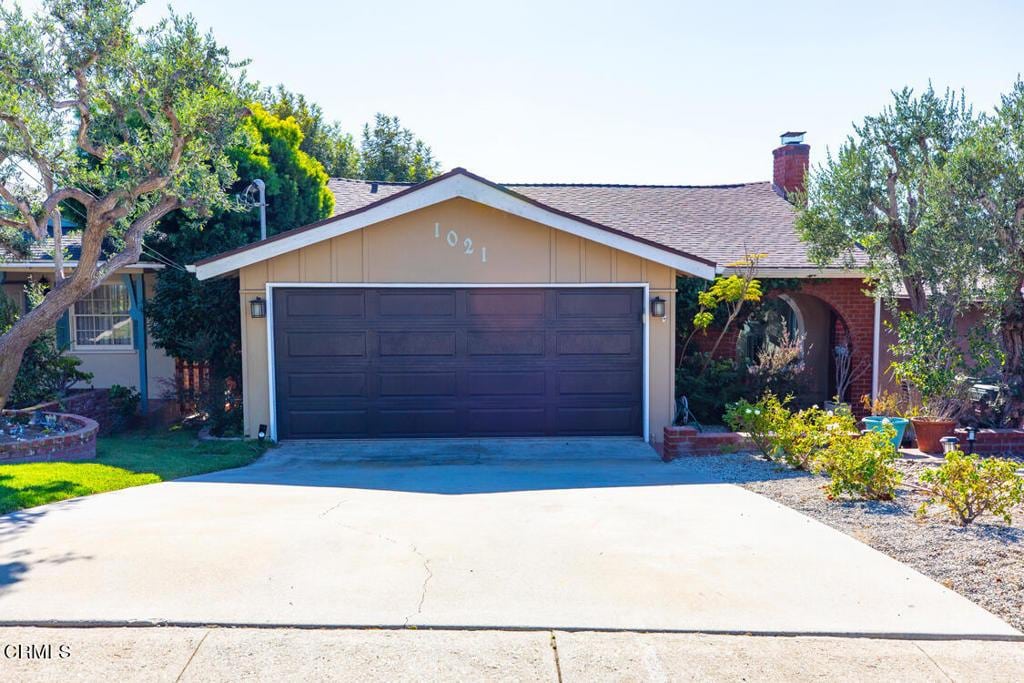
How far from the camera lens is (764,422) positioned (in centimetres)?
954

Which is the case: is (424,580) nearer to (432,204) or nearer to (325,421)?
(325,421)

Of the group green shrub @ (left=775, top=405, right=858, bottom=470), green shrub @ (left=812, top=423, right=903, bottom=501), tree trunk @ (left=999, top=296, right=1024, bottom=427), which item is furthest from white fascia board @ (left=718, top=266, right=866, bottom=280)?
green shrub @ (left=812, top=423, right=903, bottom=501)

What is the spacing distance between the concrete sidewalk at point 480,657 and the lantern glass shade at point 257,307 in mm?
6876

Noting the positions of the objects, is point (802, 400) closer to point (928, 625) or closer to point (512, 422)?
point (512, 422)

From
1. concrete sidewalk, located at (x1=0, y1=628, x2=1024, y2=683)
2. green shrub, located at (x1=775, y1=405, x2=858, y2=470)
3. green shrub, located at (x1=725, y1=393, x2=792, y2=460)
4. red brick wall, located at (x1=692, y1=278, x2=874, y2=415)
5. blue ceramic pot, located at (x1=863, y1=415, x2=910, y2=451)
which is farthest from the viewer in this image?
red brick wall, located at (x1=692, y1=278, x2=874, y2=415)

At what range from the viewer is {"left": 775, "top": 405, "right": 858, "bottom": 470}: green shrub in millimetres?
8414

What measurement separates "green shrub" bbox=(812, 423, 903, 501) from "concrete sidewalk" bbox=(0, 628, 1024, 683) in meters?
2.92

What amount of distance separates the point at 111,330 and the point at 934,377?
13103mm

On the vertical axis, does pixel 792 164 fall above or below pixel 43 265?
above

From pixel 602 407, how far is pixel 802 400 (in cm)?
420

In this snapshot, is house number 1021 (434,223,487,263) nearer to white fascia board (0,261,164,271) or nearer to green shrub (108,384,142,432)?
white fascia board (0,261,164,271)

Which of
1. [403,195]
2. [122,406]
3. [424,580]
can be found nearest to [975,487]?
[424,580]

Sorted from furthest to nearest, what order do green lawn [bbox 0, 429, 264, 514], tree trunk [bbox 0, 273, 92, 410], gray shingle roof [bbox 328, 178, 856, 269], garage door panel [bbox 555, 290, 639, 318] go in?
1. gray shingle roof [bbox 328, 178, 856, 269]
2. garage door panel [bbox 555, 290, 639, 318]
3. tree trunk [bbox 0, 273, 92, 410]
4. green lawn [bbox 0, 429, 264, 514]

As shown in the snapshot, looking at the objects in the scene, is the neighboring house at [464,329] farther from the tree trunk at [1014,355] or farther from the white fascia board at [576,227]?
the tree trunk at [1014,355]
